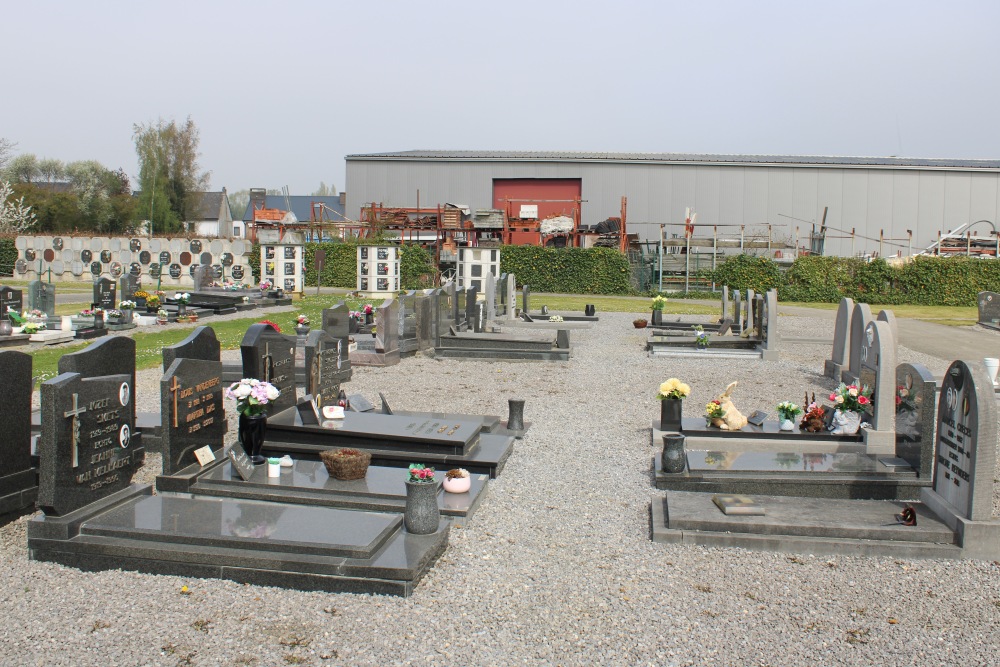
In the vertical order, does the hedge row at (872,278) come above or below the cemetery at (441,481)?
above

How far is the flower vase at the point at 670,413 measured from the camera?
33.2ft

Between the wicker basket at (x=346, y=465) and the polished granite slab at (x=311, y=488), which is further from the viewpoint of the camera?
the wicker basket at (x=346, y=465)

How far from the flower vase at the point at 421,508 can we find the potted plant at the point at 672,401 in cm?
Result: 415

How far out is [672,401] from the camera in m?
10.2

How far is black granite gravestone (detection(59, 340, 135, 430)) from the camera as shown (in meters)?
7.00

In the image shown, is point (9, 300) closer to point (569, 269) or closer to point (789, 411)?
point (789, 411)

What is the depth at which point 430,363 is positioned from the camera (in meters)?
16.7

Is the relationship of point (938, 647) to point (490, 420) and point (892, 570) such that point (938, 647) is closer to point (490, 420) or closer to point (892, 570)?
point (892, 570)

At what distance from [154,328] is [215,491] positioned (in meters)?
15.2

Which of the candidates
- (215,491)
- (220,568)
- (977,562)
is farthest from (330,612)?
(977,562)

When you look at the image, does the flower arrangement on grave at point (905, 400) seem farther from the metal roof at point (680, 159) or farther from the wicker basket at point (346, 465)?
the metal roof at point (680, 159)

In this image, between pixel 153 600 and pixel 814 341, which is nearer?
pixel 153 600

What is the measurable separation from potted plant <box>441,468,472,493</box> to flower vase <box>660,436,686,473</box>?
6.24ft

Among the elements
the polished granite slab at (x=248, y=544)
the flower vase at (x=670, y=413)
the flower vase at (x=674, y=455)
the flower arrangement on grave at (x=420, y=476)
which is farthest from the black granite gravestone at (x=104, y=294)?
the flower vase at (x=674, y=455)
